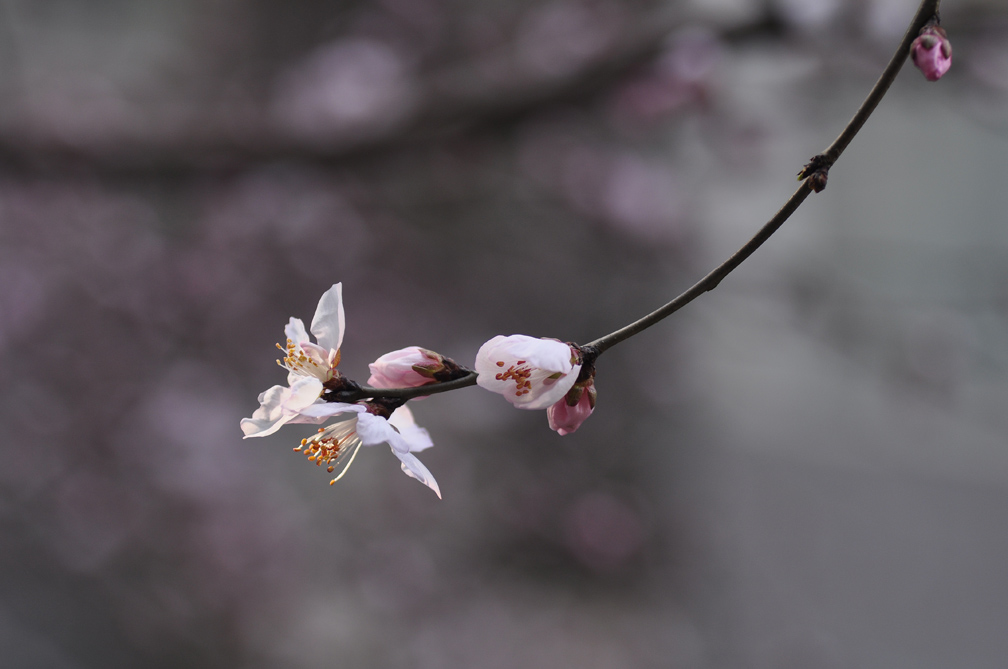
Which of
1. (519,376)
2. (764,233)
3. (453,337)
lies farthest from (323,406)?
(453,337)

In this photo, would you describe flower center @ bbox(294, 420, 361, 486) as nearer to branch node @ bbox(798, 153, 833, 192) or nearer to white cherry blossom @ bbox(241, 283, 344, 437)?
white cherry blossom @ bbox(241, 283, 344, 437)

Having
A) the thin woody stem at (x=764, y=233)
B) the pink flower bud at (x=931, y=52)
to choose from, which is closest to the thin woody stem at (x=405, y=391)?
the thin woody stem at (x=764, y=233)

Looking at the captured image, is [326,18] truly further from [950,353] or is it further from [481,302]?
[950,353]

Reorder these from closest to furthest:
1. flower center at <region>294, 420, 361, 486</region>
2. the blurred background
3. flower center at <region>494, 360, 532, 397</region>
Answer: flower center at <region>494, 360, 532, 397</region> → flower center at <region>294, 420, 361, 486</region> → the blurred background

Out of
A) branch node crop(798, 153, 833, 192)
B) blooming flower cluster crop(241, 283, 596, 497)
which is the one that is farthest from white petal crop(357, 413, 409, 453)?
branch node crop(798, 153, 833, 192)

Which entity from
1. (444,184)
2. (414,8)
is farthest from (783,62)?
(414,8)

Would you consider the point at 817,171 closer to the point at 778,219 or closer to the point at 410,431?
the point at 778,219
